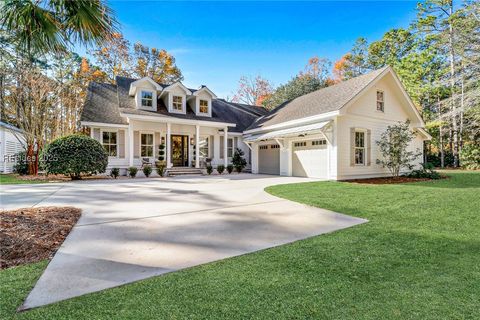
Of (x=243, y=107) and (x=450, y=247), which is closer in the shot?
(x=450, y=247)

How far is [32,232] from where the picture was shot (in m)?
4.03

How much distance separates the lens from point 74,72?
24484mm

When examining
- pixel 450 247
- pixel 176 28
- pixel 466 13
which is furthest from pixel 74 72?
pixel 466 13

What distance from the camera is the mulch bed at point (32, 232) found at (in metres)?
3.27

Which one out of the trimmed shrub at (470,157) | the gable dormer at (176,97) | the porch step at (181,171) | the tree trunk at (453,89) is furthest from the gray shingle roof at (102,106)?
the trimmed shrub at (470,157)

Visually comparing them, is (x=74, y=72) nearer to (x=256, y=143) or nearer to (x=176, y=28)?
(x=176, y=28)

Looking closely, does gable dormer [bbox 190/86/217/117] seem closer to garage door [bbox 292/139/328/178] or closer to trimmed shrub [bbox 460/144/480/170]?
garage door [bbox 292/139/328/178]

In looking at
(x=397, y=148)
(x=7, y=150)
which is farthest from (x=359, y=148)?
(x=7, y=150)

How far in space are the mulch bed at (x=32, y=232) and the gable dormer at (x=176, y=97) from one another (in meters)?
12.7

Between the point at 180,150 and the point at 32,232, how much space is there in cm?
1423

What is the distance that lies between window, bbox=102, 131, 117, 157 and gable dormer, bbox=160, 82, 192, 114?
3.96 metres

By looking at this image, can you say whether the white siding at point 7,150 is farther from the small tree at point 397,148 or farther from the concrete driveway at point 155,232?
the small tree at point 397,148

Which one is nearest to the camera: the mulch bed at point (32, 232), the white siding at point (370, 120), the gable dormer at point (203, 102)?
the mulch bed at point (32, 232)

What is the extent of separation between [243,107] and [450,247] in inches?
838
